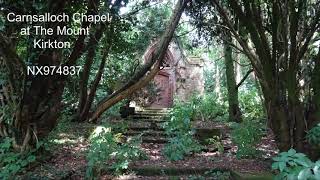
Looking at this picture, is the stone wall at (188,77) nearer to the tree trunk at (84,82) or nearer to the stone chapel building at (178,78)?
the stone chapel building at (178,78)

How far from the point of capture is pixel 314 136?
505cm

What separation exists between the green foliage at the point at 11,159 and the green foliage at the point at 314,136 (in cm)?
410

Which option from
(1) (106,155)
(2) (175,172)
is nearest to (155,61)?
(2) (175,172)

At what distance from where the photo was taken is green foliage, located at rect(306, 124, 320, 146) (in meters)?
5.06

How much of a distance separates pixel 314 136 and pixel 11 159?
4.38 m

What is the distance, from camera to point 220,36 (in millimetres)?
9828

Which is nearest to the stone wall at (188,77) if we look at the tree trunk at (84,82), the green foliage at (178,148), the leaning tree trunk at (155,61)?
the tree trunk at (84,82)

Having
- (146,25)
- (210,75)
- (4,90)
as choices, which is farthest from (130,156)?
(210,75)

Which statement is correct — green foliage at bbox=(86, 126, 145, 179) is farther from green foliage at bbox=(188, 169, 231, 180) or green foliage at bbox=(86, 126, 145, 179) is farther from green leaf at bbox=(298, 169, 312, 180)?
green leaf at bbox=(298, 169, 312, 180)

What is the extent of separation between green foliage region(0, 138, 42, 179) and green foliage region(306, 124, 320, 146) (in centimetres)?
410

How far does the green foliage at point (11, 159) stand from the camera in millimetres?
4996

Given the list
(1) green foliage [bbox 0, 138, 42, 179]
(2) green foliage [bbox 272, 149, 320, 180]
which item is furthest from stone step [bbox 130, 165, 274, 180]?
(2) green foliage [bbox 272, 149, 320, 180]

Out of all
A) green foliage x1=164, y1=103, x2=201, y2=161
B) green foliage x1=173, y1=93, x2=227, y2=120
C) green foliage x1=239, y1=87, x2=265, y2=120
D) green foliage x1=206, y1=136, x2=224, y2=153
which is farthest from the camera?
green foliage x1=173, y1=93, x2=227, y2=120

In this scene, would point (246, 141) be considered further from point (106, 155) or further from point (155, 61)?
point (155, 61)
